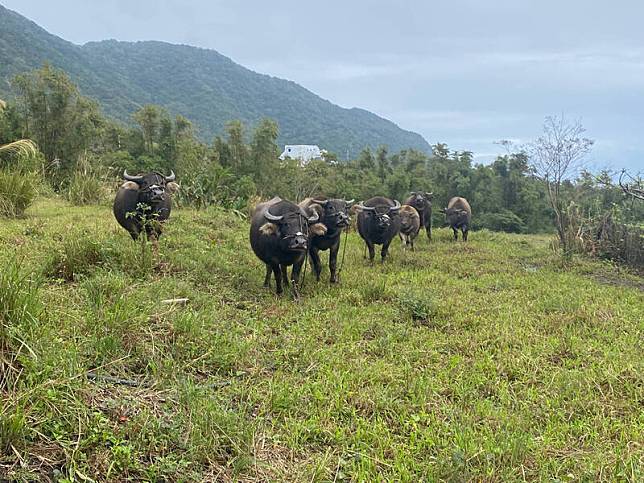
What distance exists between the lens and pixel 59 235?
6.14 m

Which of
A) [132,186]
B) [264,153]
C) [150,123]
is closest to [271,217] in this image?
[132,186]

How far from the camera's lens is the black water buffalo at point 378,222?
7.53 metres

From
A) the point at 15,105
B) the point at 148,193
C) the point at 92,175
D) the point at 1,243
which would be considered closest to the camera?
the point at 1,243

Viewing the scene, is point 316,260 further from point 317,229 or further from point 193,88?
point 193,88

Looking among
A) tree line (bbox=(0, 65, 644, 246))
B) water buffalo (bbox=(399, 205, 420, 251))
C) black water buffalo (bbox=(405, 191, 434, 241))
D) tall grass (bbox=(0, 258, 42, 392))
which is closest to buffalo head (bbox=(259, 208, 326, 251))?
tall grass (bbox=(0, 258, 42, 392))

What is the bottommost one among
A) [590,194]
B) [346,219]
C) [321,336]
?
[321,336]

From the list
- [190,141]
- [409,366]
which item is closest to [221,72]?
[190,141]

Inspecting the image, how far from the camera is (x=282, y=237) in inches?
205

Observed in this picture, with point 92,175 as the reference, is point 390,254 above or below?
below

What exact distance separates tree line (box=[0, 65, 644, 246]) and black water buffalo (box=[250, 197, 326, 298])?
5444mm

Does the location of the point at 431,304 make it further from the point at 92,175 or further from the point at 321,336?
the point at 92,175

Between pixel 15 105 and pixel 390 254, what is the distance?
37.0 feet

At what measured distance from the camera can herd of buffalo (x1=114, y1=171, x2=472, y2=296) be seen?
17.2ft

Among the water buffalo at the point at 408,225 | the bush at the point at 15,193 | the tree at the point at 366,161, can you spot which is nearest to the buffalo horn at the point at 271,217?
the water buffalo at the point at 408,225
